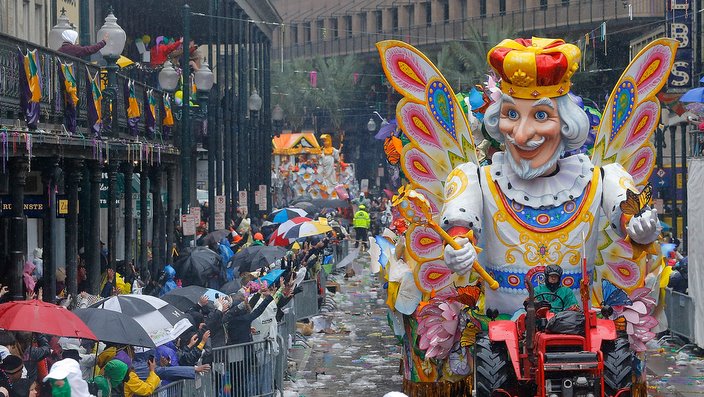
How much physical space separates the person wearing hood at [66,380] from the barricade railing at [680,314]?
44.5 ft

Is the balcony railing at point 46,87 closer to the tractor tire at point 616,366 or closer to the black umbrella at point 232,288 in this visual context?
the black umbrella at point 232,288

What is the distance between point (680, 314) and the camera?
22.5m

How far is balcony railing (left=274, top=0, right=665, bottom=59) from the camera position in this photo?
200 ft

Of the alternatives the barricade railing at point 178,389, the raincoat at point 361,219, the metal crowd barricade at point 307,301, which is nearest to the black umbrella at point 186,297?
the barricade railing at point 178,389

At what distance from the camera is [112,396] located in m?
12.4

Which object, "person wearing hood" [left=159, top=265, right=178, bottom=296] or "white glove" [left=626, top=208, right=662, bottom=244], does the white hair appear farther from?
"person wearing hood" [left=159, top=265, right=178, bottom=296]

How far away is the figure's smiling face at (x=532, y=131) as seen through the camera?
12.8 metres

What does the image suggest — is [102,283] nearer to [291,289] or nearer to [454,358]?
[291,289]

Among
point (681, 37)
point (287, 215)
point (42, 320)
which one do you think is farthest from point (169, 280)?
A: point (681, 37)

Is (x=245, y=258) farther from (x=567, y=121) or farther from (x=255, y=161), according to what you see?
(x=255, y=161)

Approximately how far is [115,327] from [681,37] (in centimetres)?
2339

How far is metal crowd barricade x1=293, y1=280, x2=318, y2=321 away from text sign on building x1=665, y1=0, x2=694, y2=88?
36.6 ft

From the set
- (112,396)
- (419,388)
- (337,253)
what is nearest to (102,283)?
(419,388)

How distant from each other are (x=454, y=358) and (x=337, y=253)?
84.5 feet
